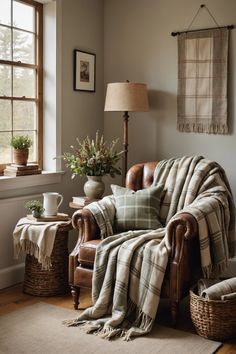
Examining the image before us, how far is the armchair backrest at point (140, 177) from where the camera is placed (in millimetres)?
3943

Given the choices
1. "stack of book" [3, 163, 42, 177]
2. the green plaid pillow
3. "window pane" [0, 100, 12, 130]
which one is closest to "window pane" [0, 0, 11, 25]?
"window pane" [0, 100, 12, 130]

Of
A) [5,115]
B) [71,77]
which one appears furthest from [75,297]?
[71,77]

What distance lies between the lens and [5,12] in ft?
13.0

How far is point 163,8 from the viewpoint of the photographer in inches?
176

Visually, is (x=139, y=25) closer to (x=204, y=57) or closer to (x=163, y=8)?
(x=163, y=8)

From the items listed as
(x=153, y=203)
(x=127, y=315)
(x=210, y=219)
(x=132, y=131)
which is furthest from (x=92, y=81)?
(x=127, y=315)

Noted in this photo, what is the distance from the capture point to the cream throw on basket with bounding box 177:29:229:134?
4.16 m

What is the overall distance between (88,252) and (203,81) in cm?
184

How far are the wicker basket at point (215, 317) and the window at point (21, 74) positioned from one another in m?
1.93

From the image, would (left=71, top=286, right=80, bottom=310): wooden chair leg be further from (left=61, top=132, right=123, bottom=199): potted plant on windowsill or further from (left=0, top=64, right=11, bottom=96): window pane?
(left=0, top=64, right=11, bottom=96): window pane

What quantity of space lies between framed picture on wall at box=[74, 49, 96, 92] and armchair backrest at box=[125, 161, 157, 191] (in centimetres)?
106

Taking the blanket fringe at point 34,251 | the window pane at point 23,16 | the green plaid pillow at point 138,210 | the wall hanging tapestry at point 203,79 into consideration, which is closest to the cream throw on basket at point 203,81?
the wall hanging tapestry at point 203,79

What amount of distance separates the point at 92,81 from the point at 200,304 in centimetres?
253

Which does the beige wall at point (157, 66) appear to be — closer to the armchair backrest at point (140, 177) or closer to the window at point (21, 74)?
the armchair backrest at point (140, 177)
